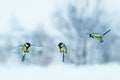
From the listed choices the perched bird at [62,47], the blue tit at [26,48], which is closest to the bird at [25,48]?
the blue tit at [26,48]

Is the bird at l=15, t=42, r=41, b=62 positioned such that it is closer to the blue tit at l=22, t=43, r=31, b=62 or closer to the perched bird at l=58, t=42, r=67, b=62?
the blue tit at l=22, t=43, r=31, b=62

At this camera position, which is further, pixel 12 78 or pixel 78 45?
pixel 78 45

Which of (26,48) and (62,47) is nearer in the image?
(26,48)

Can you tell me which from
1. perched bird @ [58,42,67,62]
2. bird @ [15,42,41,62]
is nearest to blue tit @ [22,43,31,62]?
bird @ [15,42,41,62]

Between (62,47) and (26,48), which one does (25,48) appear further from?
(62,47)

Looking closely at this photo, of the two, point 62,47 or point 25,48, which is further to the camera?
point 62,47

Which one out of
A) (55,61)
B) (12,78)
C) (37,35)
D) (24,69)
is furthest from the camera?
(37,35)

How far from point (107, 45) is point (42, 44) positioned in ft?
6.63

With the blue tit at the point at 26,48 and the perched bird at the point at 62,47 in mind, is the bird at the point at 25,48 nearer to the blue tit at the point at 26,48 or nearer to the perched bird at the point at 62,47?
the blue tit at the point at 26,48

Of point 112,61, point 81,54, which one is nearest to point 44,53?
point 81,54

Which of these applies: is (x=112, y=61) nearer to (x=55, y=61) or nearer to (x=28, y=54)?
(x=55, y=61)

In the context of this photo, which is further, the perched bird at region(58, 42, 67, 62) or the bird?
the perched bird at region(58, 42, 67, 62)

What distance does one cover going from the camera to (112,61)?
396 inches

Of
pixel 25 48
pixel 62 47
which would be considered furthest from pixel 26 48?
pixel 62 47
